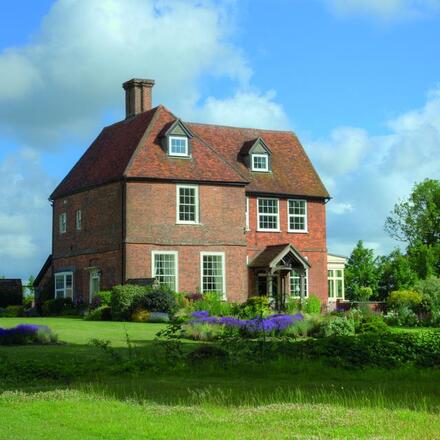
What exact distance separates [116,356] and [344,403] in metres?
5.85

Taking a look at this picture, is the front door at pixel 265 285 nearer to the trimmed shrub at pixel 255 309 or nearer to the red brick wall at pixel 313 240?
the red brick wall at pixel 313 240

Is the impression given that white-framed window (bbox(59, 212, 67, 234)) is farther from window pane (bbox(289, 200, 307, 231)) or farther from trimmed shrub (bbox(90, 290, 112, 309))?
window pane (bbox(289, 200, 307, 231))

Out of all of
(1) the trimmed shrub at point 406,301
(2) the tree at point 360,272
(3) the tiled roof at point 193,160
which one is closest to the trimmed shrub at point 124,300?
(3) the tiled roof at point 193,160

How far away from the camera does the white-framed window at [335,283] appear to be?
5331cm

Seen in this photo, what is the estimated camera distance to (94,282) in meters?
42.3

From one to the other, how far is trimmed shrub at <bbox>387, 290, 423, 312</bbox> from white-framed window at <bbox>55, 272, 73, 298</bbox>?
1675 cm

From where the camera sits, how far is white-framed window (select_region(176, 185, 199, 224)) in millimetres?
40531

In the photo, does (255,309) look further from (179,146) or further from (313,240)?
(313,240)

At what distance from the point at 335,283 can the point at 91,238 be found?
59.2 feet

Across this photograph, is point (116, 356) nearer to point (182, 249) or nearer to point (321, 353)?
point (321, 353)

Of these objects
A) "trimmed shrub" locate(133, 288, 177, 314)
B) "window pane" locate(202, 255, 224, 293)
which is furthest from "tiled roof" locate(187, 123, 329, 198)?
"trimmed shrub" locate(133, 288, 177, 314)

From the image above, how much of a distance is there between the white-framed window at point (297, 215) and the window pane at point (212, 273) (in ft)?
18.7

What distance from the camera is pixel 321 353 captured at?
16312 mm

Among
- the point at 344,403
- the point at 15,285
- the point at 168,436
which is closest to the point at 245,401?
the point at 344,403
